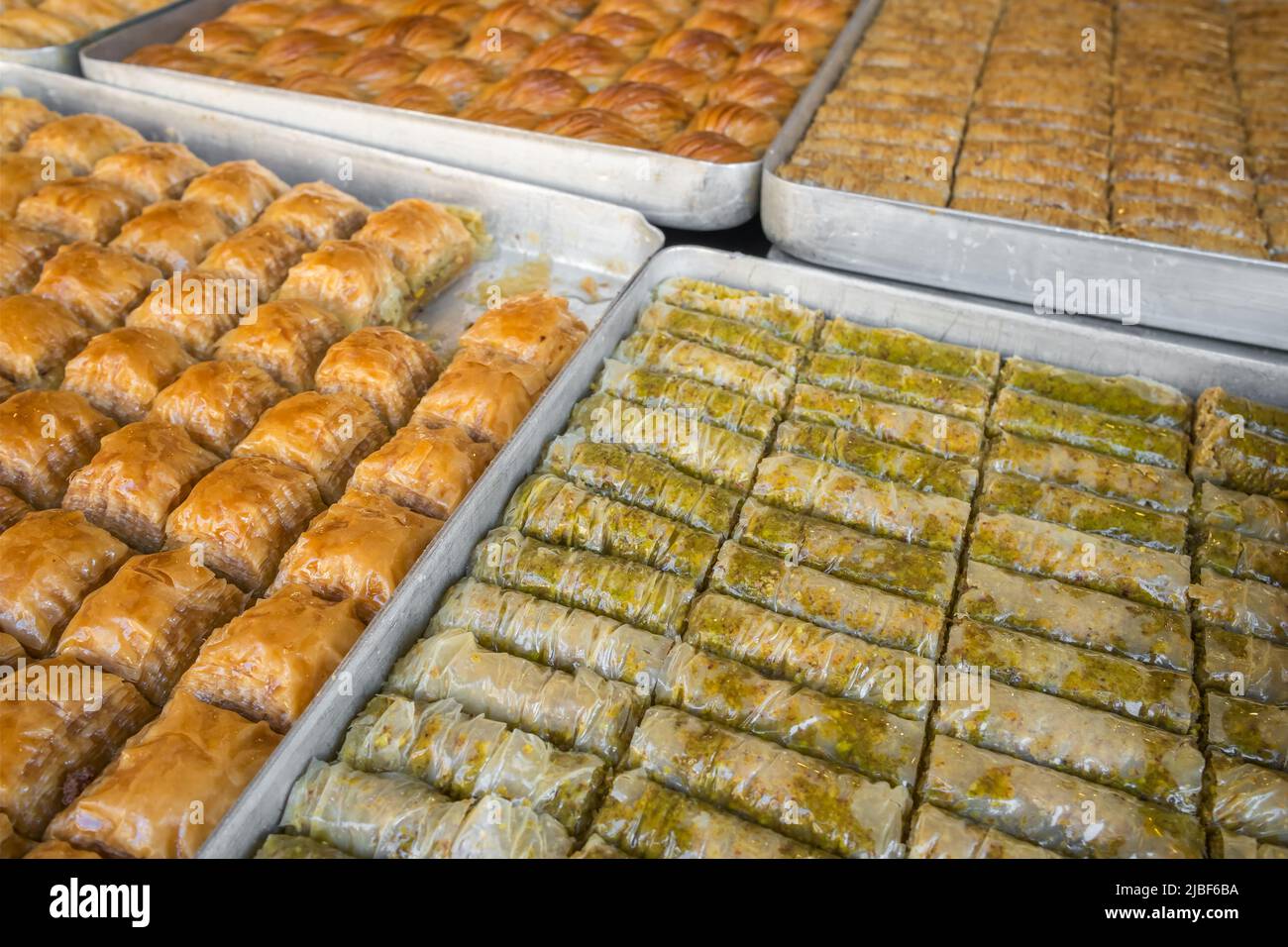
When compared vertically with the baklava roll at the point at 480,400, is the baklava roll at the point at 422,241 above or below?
above

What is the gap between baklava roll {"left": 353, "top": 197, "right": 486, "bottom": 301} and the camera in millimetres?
6039

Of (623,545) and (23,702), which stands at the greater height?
(623,545)

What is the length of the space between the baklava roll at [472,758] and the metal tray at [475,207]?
2.94 meters

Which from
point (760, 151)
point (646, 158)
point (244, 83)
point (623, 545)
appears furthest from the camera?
point (244, 83)

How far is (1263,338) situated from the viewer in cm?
533

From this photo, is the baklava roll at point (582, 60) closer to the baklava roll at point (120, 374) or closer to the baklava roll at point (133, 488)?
the baklava roll at point (120, 374)

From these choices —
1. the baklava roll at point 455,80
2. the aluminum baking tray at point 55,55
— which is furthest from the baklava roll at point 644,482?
the aluminum baking tray at point 55,55

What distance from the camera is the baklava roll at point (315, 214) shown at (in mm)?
6250

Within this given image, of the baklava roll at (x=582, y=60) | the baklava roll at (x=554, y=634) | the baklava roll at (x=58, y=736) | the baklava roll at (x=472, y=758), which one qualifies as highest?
the baklava roll at (x=582, y=60)

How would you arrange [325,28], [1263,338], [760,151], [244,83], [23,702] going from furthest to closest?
[325,28] < [244,83] < [760,151] < [1263,338] < [23,702]

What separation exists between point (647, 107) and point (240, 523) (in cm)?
431
